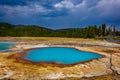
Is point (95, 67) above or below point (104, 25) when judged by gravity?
below

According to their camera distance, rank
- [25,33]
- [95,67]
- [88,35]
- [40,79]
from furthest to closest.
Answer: [25,33]
[88,35]
[95,67]
[40,79]

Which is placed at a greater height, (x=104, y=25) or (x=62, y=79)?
(x=104, y=25)

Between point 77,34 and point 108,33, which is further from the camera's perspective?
point 108,33

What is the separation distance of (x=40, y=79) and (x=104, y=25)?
104 metres

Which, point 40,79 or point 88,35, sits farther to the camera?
point 88,35

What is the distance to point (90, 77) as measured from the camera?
65.1ft

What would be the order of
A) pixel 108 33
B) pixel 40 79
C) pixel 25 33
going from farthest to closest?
pixel 108 33
pixel 25 33
pixel 40 79

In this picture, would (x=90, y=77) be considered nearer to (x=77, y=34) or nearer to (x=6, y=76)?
(x=6, y=76)

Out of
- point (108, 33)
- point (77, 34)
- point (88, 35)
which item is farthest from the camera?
point (108, 33)

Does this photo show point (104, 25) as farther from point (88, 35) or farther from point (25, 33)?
point (25, 33)

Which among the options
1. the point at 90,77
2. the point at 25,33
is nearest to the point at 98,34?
the point at 25,33

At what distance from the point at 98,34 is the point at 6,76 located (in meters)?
98.9

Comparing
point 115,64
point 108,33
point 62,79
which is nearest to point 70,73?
point 62,79

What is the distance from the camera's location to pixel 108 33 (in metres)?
136
